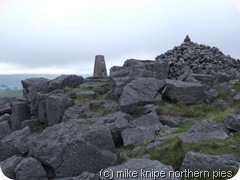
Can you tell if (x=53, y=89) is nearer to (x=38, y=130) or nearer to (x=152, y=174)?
(x=38, y=130)

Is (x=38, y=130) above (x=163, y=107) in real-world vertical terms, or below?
below

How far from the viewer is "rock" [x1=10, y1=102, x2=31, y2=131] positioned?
20406mm

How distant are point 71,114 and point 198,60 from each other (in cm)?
1473

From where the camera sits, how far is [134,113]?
1599 centimetres

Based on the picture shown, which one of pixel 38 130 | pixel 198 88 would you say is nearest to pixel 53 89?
pixel 38 130

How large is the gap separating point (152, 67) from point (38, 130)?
937cm

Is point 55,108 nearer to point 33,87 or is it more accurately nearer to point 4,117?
point 4,117

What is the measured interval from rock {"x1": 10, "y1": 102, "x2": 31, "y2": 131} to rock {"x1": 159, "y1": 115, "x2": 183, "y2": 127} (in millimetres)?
9877

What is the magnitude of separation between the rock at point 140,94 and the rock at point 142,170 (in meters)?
8.02

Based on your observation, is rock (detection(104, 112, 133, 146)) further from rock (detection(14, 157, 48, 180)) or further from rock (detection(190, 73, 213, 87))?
rock (detection(190, 73, 213, 87))

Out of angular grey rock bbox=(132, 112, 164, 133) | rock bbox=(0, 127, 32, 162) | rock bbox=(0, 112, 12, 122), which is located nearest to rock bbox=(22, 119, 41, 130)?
rock bbox=(0, 112, 12, 122)

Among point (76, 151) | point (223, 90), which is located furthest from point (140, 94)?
point (76, 151)

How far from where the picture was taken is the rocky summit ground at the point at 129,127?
26.8 ft

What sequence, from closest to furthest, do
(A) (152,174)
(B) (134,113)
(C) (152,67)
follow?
1. (A) (152,174)
2. (B) (134,113)
3. (C) (152,67)
